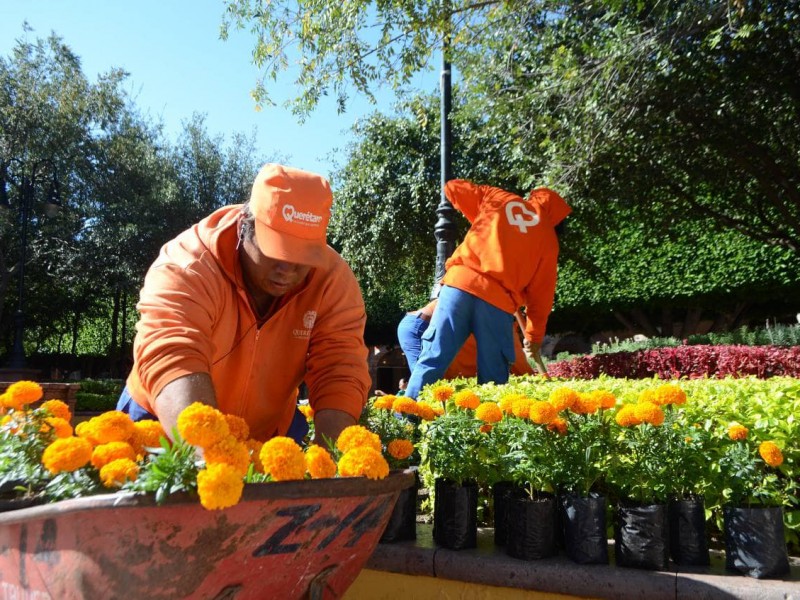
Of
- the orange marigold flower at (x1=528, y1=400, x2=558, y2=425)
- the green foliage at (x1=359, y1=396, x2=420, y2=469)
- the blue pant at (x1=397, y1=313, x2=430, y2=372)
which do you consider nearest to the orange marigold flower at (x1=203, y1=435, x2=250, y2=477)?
the orange marigold flower at (x1=528, y1=400, x2=558, y2=425)

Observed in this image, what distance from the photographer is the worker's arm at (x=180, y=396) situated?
188cm

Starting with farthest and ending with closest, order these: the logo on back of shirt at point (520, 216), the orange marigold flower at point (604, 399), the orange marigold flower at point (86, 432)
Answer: the logo on back of shirt at point (520, 216) < the orange marigold flower at point (604, 399) < the orange marigold flower at point (86, 432)

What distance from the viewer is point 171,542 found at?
51.6 inches

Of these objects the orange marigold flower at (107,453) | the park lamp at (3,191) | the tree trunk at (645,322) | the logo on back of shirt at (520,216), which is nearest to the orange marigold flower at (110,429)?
the orange marigold flower at (107,453)

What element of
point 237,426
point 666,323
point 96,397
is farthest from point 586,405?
point 666,323

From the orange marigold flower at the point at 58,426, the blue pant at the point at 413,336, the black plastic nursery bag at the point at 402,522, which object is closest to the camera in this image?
the orange marigold flower at the point at 58,426

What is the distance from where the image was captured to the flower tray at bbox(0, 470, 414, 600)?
4.19 feet

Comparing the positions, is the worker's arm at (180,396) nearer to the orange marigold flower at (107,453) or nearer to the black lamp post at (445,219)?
the orange marigold flower at (107,453)

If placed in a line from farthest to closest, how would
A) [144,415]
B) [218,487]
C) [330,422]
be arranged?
1. [144,415]
2. [330,422]
3. [218,487]

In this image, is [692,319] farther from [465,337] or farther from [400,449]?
[400,449]

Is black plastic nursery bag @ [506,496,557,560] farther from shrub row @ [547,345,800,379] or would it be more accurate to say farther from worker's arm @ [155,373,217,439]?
shrub row @ [547,345,800,379]

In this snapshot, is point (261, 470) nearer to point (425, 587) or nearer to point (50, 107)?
point (425, 587)

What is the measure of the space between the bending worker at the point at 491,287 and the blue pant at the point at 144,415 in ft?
8.06

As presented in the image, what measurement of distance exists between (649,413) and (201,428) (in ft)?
5.57
